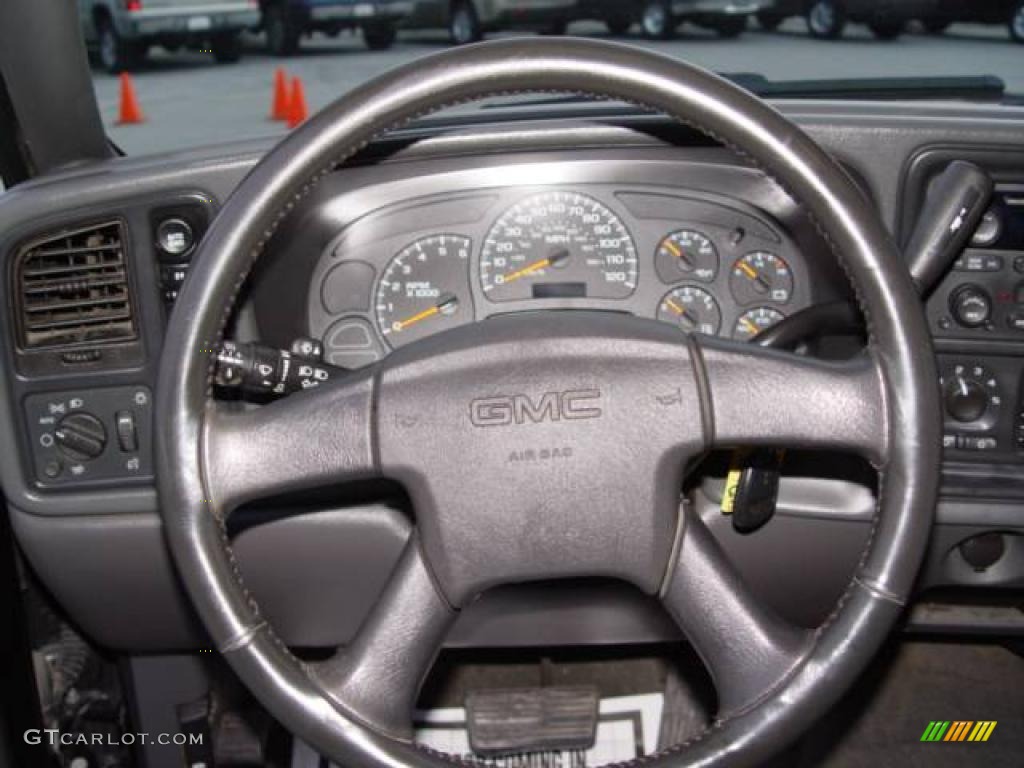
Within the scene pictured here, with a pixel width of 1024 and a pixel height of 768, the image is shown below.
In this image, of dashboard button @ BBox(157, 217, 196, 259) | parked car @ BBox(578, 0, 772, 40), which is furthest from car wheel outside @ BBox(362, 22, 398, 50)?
dashboard button @ BBox(157, 217, 196, 259)

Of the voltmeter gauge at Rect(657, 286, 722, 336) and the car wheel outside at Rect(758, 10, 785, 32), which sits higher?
the car wheel outside at Rect(758, 10, 785, 32)

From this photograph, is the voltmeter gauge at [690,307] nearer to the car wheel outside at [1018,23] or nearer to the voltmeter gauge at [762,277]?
the voltmeter gauge at [762,277]

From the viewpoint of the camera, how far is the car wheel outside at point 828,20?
3109 mm

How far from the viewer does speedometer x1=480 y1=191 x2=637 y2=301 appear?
2.26 meters

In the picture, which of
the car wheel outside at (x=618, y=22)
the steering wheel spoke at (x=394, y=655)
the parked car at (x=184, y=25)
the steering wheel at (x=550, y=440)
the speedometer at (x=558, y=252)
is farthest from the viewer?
the parked car at (x=184, y=25)

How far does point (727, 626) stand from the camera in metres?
1.63

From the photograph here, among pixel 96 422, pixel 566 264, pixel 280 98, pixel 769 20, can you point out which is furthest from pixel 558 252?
pixel 280 98

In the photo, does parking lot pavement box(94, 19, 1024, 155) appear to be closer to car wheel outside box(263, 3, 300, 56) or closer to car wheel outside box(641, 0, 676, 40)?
car wheel outside box(641, 0, 676, 40)

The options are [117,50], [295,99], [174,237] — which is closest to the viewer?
[174,237]

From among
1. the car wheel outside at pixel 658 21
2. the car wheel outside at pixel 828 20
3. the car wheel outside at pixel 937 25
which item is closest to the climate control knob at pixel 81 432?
the car wheel outside at pixel 658 21

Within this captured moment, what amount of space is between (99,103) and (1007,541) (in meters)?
1.80

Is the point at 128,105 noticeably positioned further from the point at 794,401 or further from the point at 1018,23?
the point at 794,401

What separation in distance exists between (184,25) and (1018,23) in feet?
11.6

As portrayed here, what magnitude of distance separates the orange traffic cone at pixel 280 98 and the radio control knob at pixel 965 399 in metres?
2.19
